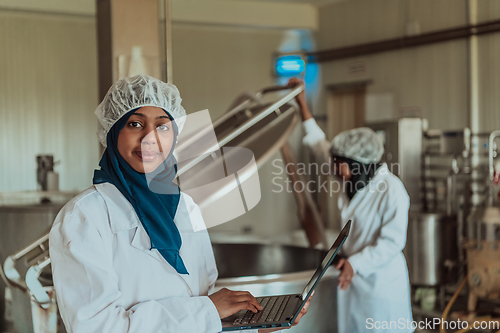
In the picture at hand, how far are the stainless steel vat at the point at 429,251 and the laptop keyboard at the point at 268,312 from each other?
2.04m

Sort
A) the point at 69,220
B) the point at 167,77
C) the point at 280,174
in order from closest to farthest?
the point at 69,220 → the point at 167,77 → the point at 280,174

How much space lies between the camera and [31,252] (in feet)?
4.34

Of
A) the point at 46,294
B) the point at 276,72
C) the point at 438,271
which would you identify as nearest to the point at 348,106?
the point at 276,72

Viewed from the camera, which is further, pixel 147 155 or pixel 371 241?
pixel 371 241

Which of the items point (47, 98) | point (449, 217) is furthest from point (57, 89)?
point (449, 217)

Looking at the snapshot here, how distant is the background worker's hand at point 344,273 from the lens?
4.76 ft

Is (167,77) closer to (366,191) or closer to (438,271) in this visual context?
(366,191)

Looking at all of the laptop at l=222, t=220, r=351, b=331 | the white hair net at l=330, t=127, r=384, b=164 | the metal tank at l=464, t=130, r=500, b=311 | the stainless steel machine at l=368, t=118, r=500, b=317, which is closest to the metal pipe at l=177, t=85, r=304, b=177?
the white hair net at l=330, t=127, r=384, b=164

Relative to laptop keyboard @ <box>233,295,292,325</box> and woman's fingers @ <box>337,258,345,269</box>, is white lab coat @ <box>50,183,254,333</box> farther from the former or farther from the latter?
woman's fingers @ <box>337,258,345,269</box>

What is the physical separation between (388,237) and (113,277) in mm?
894

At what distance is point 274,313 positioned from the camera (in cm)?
88

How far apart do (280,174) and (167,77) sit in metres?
0.66

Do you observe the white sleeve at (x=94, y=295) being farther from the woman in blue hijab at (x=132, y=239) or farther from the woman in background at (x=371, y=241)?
the woman in background at (x=371, y=241)

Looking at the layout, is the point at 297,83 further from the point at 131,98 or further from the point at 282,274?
the point at 131,98
